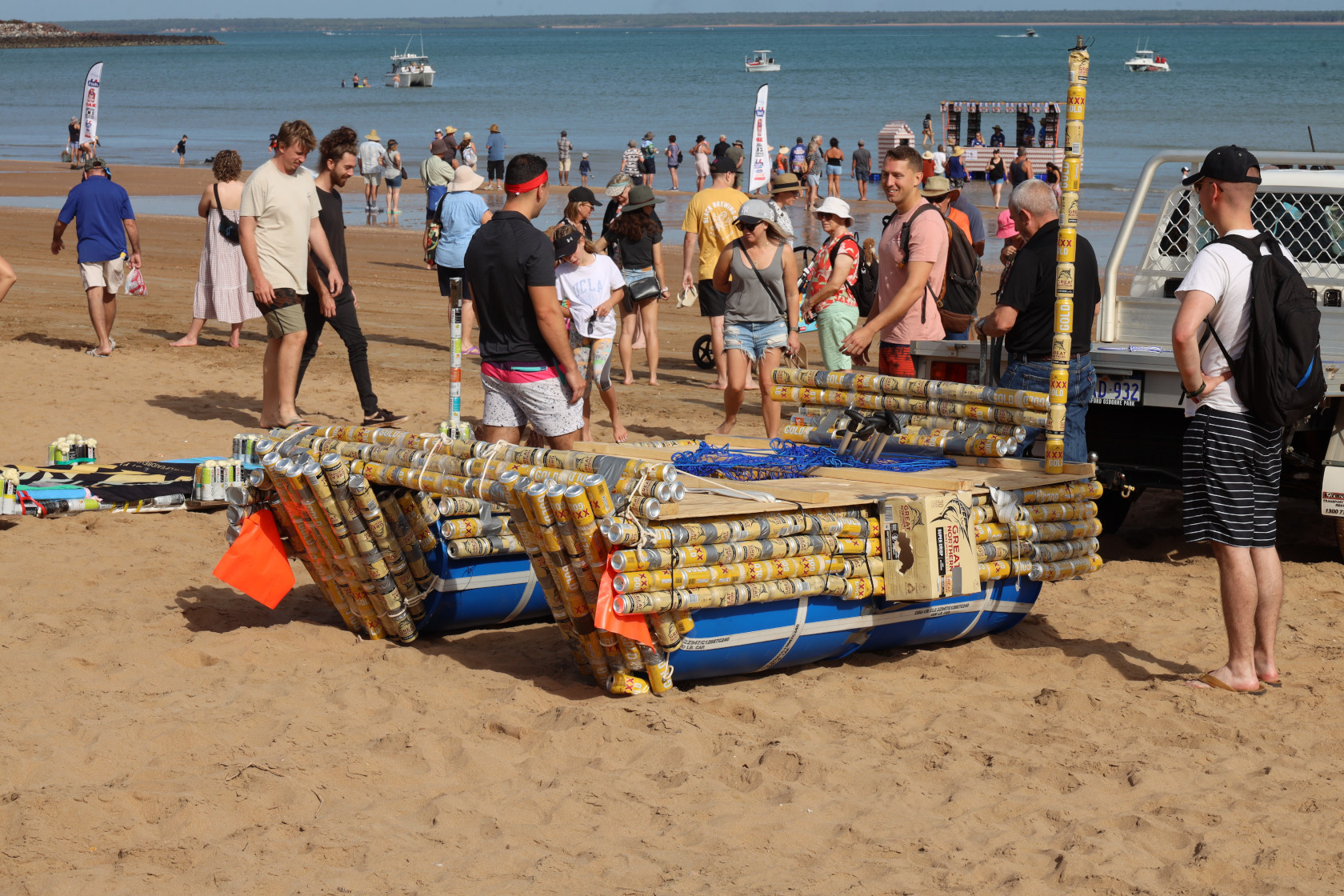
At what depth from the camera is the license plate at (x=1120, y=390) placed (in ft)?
22.2

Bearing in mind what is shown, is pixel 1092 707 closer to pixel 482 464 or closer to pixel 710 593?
pixel 710 593

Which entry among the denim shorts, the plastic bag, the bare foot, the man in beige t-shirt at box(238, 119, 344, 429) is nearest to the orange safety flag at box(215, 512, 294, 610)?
the bare foot

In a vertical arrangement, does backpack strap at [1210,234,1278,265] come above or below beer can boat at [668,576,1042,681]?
above

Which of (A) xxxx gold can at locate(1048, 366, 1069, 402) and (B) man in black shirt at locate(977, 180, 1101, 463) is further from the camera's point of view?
(B) man in black shirt at locate(977, 180, 1101, 463)

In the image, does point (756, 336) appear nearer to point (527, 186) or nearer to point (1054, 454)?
point (527, 186)

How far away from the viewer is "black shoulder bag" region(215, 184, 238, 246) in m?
11.4

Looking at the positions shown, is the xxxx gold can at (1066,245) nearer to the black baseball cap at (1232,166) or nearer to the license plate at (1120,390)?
the black baseball cap at (1232,166)

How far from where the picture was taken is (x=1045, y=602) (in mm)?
6652

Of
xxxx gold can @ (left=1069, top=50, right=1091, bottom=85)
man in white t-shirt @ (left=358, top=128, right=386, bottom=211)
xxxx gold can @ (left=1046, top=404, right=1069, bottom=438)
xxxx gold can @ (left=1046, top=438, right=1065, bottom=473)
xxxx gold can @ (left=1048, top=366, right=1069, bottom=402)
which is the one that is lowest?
xxxx gold can @ (left=1046, top=438, right=1065, bottom=473)

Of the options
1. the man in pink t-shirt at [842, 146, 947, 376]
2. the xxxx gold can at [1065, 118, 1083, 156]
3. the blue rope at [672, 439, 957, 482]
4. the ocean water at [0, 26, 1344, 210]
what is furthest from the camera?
the ocean water at [0, 26, 1344, 210]

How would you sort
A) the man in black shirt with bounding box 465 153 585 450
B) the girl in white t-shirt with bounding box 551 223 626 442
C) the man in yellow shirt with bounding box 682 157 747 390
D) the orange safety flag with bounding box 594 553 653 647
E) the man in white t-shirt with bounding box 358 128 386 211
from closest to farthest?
the orange safety flag with bounding box 594 553 653 647
the man in black shirt with bounding box 465 153 585 450
the girl in white t-shirt with bounding box 551 223 626 442
the man in yellow shirt with bounding box 682 157 747 390
the man in white t-shirt with bounding box 358 128 386 211

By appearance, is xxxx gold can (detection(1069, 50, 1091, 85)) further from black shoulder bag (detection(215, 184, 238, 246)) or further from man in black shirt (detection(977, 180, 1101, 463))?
black shoulder bag (detection(215, 184, 238, 246))

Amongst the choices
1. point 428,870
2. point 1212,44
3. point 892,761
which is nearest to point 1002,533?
point 892,761

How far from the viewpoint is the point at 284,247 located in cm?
917
